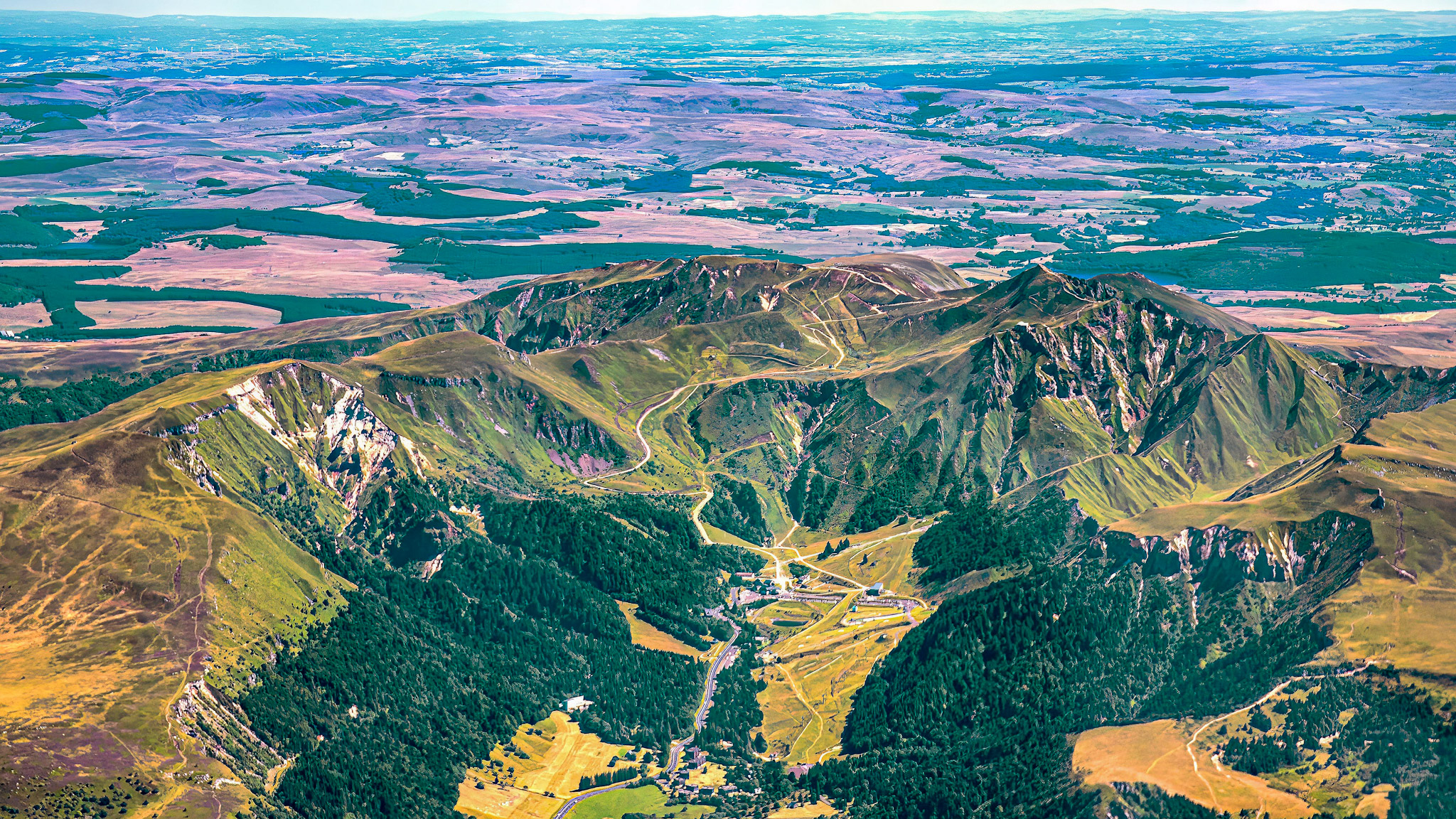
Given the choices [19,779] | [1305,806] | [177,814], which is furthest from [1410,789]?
[19,779]

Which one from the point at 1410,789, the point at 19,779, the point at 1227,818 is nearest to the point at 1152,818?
the point at 1227,818

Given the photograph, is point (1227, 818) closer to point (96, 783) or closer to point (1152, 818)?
point (1152, 818)

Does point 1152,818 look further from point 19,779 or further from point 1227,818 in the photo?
point 19,779

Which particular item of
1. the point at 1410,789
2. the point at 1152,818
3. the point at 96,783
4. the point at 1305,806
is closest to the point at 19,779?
the point at 96,783

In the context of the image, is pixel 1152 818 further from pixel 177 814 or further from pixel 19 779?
pixel 19 779

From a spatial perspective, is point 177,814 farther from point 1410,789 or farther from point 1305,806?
point 1410,789

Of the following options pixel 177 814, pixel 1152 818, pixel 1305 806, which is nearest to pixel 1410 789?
pixel 1305 806
